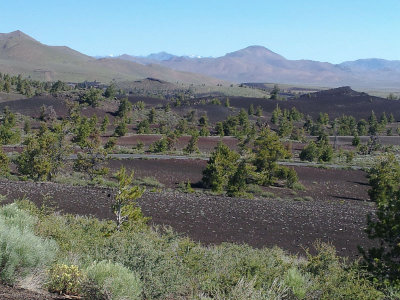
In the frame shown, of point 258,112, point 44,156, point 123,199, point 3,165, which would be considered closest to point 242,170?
point 44,156

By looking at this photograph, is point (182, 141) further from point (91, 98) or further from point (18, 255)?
point (18, 255)

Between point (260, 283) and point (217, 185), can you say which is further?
point (217, 185)

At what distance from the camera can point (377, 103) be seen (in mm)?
95062

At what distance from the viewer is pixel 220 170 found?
28.2 m

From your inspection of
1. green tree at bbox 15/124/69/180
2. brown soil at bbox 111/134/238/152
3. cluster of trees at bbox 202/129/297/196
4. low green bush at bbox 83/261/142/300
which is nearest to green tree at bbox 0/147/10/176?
green tree at bbox 15/124/69/180

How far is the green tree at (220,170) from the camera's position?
90.9 ft

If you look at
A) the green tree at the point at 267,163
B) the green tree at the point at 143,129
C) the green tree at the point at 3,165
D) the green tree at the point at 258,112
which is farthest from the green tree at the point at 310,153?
the green tree at the point at 258,112

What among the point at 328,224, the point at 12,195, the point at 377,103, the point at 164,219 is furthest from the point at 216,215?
the point at 377,103

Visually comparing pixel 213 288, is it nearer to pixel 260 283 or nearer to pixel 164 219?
pixel 260 283

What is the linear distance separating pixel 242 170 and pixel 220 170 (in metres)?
2.00

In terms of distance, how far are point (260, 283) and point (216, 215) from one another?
36.8 feet

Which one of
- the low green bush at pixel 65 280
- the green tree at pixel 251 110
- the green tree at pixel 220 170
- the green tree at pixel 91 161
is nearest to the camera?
the low green bush at pixel 65 280

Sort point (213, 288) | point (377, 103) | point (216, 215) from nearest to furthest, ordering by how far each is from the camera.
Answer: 1. point (213, 288)
2. point (216, 215)
3. point (377, 103)

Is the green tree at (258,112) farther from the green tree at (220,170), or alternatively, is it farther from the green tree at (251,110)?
the green tree at (220,170)
